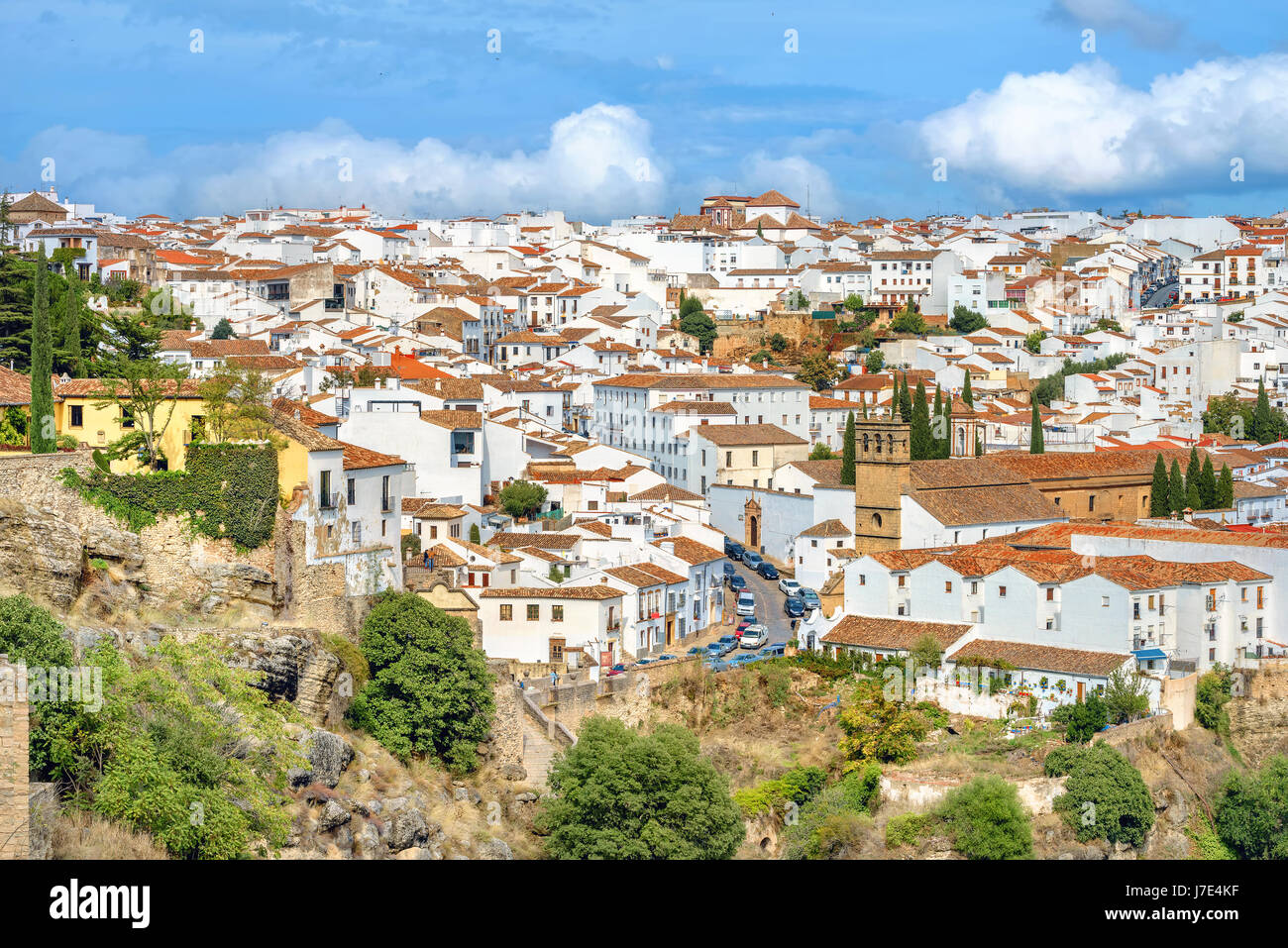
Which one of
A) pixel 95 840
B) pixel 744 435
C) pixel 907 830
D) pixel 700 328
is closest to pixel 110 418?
pixel 95 840

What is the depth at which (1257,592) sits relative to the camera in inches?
1364

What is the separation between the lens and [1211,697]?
108 ft

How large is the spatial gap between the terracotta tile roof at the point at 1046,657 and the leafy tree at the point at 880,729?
87.7 inches

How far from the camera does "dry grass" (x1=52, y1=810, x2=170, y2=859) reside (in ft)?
48.5

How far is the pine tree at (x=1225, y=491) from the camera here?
45.4 metres

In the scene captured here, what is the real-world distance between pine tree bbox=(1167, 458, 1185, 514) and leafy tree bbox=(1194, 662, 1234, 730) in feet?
43.4

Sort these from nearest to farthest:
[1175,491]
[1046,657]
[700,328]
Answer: [1046,657]
[1175,491]
[700,328]

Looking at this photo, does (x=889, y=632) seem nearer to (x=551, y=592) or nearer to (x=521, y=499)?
(x=551, y=592)

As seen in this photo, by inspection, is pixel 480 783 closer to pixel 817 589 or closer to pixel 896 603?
pixel 896 603

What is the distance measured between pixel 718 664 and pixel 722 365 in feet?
101

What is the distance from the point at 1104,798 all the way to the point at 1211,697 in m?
6.07

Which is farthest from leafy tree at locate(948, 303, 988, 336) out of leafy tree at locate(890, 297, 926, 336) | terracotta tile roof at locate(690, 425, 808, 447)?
terracotta tile roof at locate(690, 425, 808, 447)

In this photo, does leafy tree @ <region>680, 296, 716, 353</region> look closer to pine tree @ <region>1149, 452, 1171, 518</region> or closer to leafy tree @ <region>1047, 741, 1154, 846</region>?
pine tree @ <region>1149, 452, 1171, 518</region>
